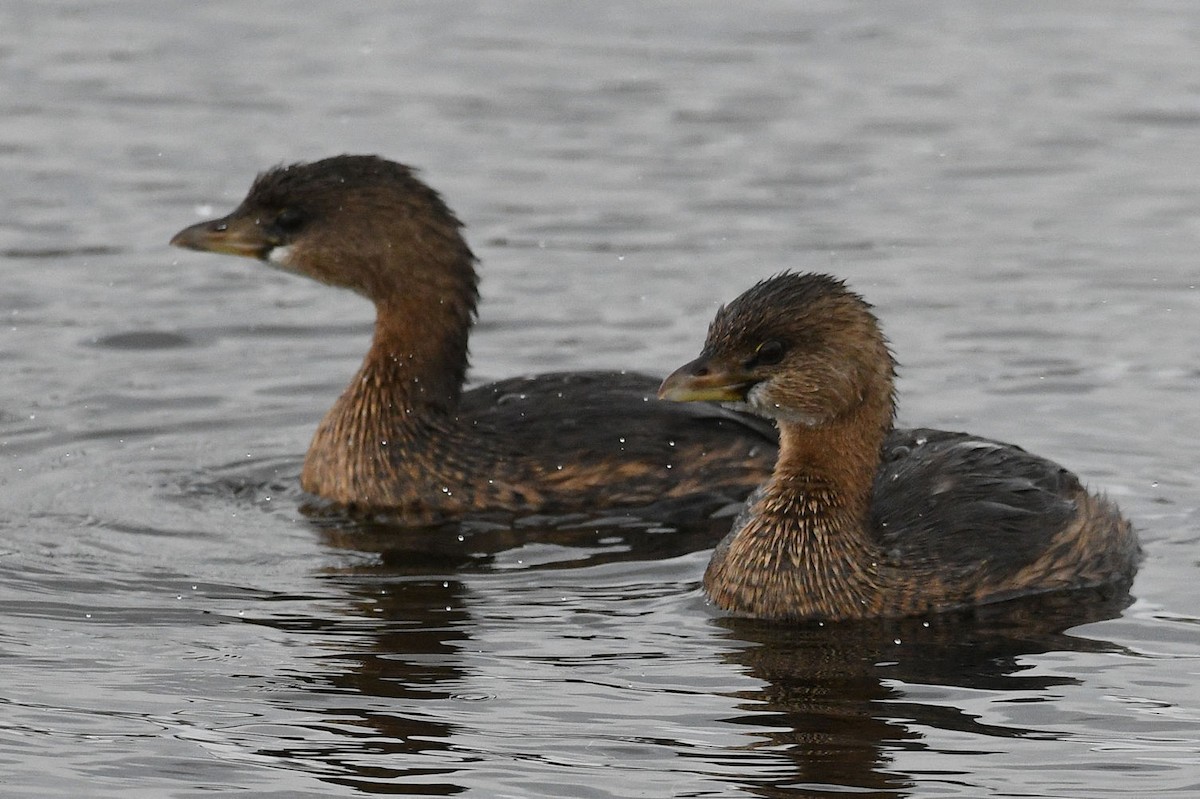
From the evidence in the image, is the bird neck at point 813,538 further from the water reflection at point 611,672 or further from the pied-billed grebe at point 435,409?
the pied-billed grebe at point 435,409

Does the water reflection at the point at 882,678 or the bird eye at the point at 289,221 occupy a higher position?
the bird eye at the point at 289,221

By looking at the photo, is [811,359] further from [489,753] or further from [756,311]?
[489,753]

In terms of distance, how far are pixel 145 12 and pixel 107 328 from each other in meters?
6.41

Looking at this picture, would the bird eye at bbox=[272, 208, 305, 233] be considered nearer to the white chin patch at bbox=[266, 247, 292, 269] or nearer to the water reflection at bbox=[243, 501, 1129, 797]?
the white chin patch at bbox=[266, 247, 292, 269]

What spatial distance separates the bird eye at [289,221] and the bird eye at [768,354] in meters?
2.73

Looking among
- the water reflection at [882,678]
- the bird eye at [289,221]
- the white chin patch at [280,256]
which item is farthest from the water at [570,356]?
the bird eye at [289,221]

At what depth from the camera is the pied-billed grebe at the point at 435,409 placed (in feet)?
34.7

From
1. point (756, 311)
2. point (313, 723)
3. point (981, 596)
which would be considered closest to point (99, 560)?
point (313, 723)

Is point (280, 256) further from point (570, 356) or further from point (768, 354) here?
point (768, 354)

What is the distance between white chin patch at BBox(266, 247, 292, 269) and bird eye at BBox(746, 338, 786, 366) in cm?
275

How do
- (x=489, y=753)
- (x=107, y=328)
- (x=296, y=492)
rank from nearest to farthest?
(x=489, y=753)
(x=296, y=492)
(x=107, y=328)

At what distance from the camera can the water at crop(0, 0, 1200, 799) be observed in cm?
778

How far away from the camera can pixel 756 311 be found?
359 inches

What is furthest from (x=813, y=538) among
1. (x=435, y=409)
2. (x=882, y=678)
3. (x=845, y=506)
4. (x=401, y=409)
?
(x=401, y=409)
